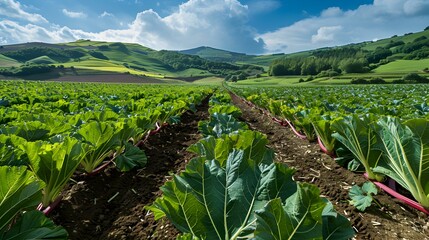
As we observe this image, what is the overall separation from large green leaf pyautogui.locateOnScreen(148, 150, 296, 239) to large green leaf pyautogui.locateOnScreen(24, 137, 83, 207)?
1.19 meters

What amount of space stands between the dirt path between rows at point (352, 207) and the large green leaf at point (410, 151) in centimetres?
A: 24

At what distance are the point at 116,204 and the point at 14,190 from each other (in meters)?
1.52

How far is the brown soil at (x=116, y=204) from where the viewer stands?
8.31 ft

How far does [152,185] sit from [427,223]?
Result: 110 inches

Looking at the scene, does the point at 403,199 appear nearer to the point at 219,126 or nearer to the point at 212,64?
the point at 219,126

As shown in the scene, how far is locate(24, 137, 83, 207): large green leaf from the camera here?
7.90 feet

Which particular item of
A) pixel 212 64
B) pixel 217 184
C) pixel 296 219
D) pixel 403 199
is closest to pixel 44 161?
pixel 217 184

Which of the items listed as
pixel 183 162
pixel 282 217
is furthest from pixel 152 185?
pixel 282 217

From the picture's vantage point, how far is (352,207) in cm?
289

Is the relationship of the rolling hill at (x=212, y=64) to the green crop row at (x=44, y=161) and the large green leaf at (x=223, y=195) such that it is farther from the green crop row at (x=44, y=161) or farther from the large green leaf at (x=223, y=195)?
the large green leaf at (x=223, y=195)

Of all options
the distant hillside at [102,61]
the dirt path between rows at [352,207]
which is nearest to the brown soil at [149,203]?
the dirt path between rows at [352,207]

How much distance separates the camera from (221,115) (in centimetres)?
483

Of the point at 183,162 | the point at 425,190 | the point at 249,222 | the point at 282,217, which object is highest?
the point at 282,217

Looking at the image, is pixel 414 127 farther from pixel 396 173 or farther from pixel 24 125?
pixel 24 125
